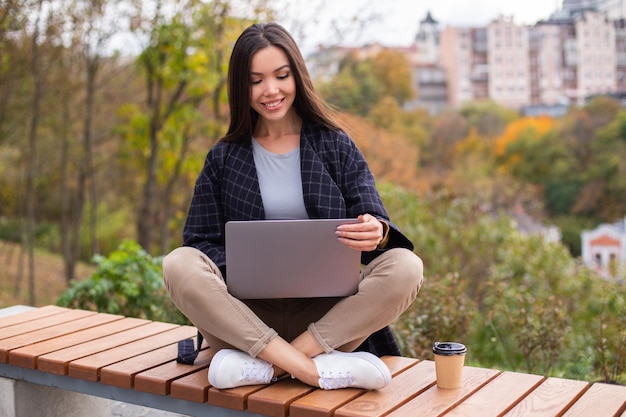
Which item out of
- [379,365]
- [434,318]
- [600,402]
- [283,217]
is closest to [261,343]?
[379,365]

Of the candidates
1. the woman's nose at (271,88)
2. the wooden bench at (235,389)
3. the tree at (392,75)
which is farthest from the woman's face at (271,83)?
the tree at (392,75)

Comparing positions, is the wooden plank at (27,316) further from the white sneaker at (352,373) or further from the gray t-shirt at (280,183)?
the white sneaker at (352,373)

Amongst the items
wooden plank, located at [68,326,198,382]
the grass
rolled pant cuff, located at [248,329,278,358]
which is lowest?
the grass

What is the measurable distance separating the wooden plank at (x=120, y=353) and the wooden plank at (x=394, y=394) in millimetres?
862

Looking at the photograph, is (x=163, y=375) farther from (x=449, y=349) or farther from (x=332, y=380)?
(x=449, y=349)

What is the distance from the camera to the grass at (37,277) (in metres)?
8.44

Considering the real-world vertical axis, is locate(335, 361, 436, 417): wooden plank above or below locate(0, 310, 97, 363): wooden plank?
below

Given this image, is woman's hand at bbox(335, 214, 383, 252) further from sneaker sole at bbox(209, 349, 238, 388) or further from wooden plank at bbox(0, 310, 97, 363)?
wooden plank at bbox(0, 310, 97, 363)

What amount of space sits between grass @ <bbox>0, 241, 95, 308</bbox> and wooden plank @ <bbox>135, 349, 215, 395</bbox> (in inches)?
233

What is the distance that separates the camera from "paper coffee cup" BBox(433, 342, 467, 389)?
79.6 inches

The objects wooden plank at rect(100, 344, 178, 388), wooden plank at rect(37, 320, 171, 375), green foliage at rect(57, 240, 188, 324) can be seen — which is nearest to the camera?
wooden plank at rect(100, 344, 178, 388)

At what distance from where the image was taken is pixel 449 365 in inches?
79.8

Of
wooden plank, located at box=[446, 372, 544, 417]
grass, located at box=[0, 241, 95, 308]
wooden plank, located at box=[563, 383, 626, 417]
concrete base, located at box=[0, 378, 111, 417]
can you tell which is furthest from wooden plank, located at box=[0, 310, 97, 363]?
grass, located at box=[0, 241, 95, 308]

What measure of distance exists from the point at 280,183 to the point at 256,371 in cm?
62
